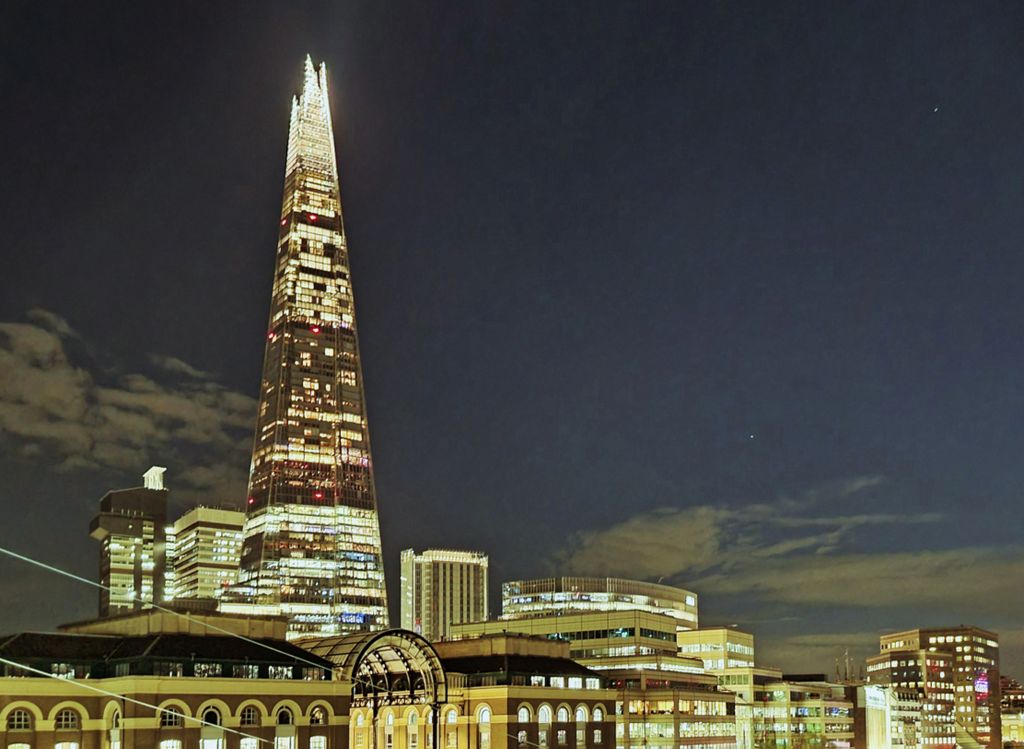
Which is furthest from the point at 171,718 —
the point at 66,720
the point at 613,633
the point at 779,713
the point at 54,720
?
the point at 779,713

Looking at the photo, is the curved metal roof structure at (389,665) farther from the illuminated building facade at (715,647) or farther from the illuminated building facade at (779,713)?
the illuminated building facade at (715,647)

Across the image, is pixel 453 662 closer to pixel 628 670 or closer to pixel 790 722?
pixel 628 670

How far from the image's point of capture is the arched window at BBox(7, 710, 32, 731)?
87.2 m

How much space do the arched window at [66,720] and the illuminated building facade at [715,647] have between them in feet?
331

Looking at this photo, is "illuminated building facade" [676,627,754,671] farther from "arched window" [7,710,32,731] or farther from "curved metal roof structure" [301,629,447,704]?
"arched window" [7,710,32,731]

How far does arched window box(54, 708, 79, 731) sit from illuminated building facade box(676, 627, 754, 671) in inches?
3975

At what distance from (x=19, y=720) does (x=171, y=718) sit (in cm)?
1064

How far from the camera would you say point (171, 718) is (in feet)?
304

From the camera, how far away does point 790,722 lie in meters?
178

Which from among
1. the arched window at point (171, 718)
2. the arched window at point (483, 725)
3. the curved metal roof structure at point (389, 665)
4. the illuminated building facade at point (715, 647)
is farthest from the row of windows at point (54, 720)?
the illuminated building facade at point (715, 647)

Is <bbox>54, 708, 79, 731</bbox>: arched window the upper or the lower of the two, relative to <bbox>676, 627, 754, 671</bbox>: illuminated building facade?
lower

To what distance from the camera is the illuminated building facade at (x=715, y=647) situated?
176875 millimetres

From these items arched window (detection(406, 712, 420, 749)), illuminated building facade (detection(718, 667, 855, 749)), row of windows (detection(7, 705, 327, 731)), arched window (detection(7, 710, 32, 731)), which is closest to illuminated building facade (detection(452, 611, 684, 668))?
illuminated building facade (detection(718, 667, 855, 749))

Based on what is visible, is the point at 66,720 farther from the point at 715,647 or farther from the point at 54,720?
the point at 715,647
